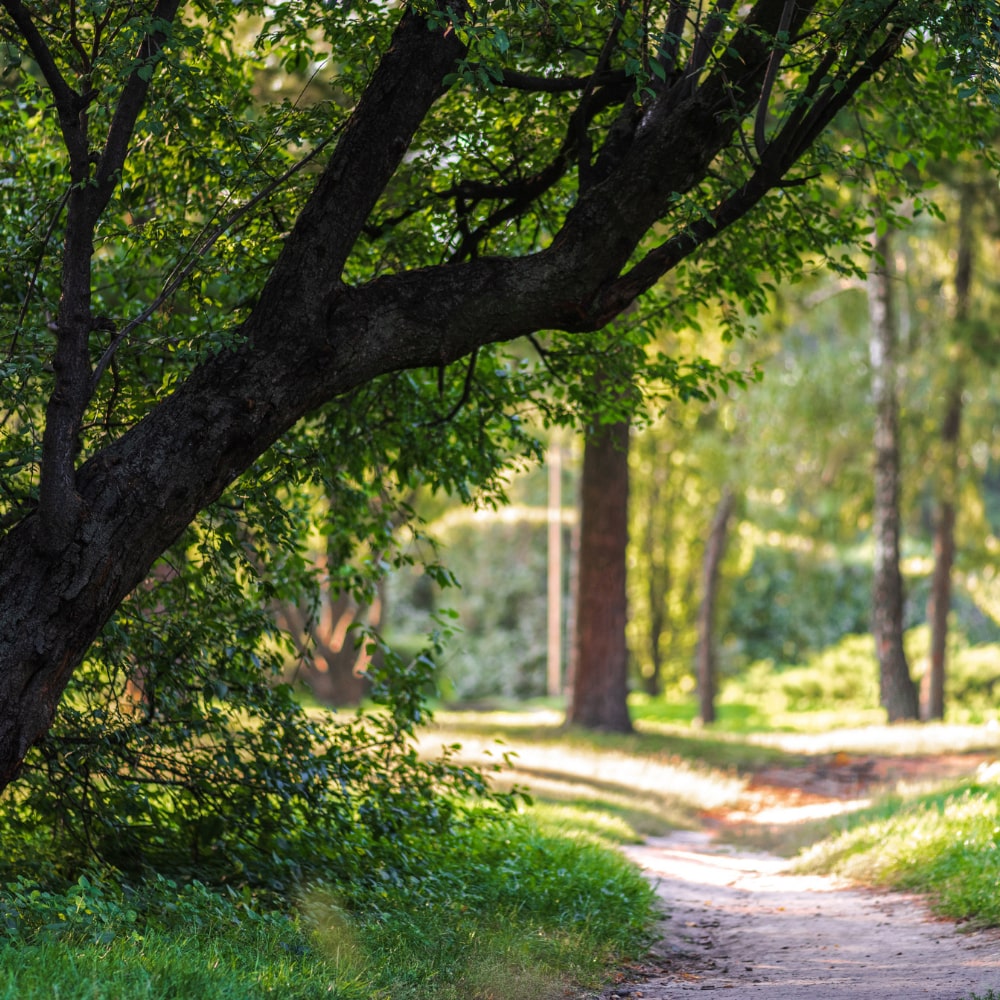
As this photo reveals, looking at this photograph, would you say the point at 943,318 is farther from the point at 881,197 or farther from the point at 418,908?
the point at 418,908

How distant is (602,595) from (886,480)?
5.57 metres

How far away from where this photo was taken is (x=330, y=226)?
508cm

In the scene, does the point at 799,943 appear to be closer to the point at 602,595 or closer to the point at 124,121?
the point at 124,121

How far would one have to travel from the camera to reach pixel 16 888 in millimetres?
4500

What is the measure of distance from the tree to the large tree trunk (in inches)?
399

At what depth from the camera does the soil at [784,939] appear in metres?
5.59

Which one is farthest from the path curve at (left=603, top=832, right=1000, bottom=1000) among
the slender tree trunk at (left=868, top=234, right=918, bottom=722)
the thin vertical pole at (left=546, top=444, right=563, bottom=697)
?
the thin vertical pole at (left=546, top=444, right=563, bottom=697)

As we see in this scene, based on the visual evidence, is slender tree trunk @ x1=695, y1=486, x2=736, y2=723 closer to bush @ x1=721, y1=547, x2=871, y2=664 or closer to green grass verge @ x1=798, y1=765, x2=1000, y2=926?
green grass verge @ x1=798, y1=765, x2=1000, y2=926

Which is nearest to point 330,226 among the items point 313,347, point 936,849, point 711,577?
point 313,347

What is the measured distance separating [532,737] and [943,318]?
10.1 meters

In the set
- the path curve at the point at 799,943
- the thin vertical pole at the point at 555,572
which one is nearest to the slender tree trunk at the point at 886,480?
the path curve at the point at 799,943

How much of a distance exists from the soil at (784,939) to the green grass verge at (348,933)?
0.37 metres

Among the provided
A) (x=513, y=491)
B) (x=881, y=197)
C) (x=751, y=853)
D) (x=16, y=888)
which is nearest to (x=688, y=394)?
(x=881, y=197)

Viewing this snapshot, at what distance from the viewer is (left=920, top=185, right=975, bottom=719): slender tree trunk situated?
19094 millimetres
